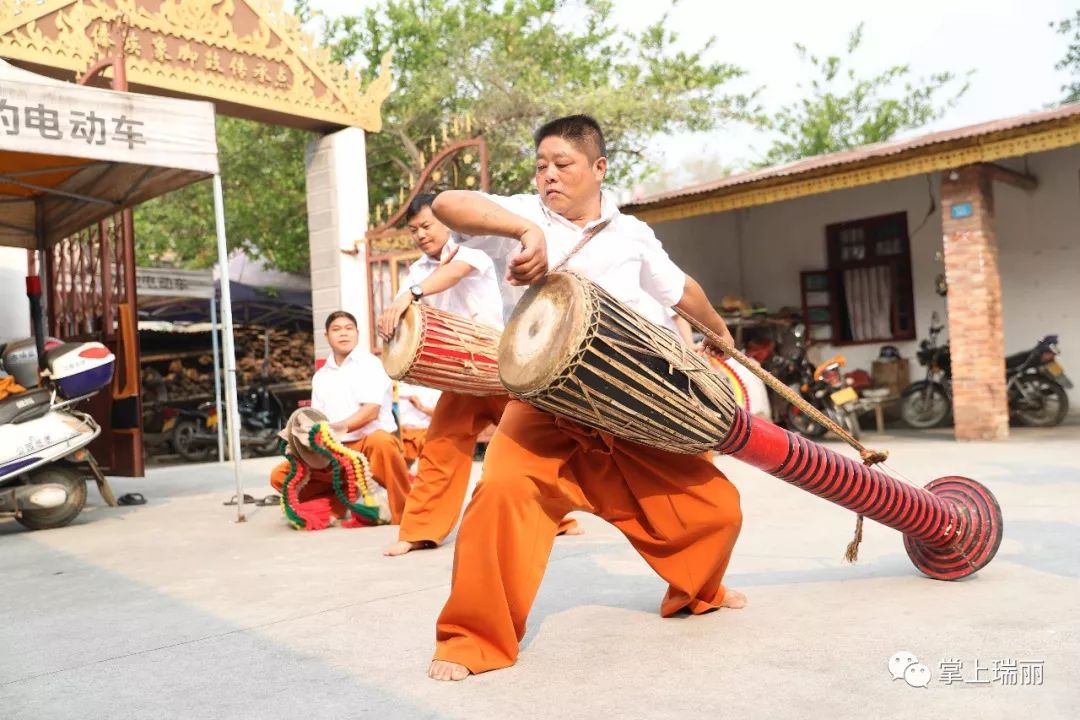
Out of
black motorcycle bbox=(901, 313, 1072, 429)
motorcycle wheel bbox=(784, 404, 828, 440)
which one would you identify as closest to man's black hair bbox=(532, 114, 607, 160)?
black motorcycle bbox=(901, 313, 1072, 429)

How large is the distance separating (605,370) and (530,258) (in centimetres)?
35

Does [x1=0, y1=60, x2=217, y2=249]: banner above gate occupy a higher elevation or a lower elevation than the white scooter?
higher

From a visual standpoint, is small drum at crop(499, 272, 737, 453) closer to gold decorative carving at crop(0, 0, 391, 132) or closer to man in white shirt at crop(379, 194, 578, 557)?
man in white shirt at crop(379, 194, 578, 557)

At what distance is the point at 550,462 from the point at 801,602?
1.08 m

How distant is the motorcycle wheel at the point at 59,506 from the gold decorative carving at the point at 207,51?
3.23 meters

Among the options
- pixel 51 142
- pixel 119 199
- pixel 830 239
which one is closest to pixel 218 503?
pixel 119 199

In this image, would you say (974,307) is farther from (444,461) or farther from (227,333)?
(227,333)

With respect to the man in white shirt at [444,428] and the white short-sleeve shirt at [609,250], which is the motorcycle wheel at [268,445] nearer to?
the man in white shirt at [444,428]

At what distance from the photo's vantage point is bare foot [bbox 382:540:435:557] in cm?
458

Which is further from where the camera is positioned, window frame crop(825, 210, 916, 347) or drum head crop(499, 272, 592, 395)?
window frame crop(825, 210, 916, 347)

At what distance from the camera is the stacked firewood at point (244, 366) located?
13742 mm

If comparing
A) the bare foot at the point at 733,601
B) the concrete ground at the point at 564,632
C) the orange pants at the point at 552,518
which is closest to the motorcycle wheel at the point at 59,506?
the concrete ground at the point at 564,632

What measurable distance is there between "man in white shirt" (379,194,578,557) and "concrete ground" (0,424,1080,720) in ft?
0.59

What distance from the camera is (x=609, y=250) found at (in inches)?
112
